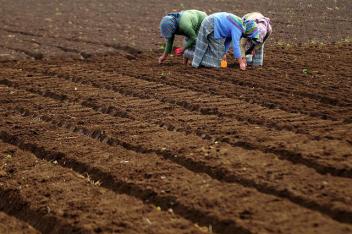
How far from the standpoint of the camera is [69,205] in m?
3.94

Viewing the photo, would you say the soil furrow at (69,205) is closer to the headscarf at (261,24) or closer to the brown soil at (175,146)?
the brown soil at (175,146)

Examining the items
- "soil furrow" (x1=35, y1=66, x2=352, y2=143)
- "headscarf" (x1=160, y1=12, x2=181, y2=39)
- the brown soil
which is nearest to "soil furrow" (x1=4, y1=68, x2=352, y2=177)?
the brown soil

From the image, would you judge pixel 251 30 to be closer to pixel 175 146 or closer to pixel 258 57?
pixel 258 57

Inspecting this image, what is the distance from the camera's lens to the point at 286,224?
3424 millimetres

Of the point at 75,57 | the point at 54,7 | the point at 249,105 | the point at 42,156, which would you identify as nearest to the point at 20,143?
the point at 42,156

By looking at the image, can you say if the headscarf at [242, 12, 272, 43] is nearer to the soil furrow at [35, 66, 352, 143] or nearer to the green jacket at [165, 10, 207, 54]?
the green jacket at [165, 10, 207, 54]

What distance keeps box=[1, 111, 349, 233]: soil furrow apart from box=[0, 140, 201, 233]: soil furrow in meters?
0.15

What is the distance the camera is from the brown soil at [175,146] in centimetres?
369

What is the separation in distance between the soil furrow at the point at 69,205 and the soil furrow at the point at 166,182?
15 cm

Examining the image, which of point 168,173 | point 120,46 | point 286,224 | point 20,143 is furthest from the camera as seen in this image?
point 120,46

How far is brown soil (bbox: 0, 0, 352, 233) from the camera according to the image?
369 cm

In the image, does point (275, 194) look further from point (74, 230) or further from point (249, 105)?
point (249, 105)

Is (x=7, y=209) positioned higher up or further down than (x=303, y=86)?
further down

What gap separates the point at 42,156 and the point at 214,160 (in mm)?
1504
